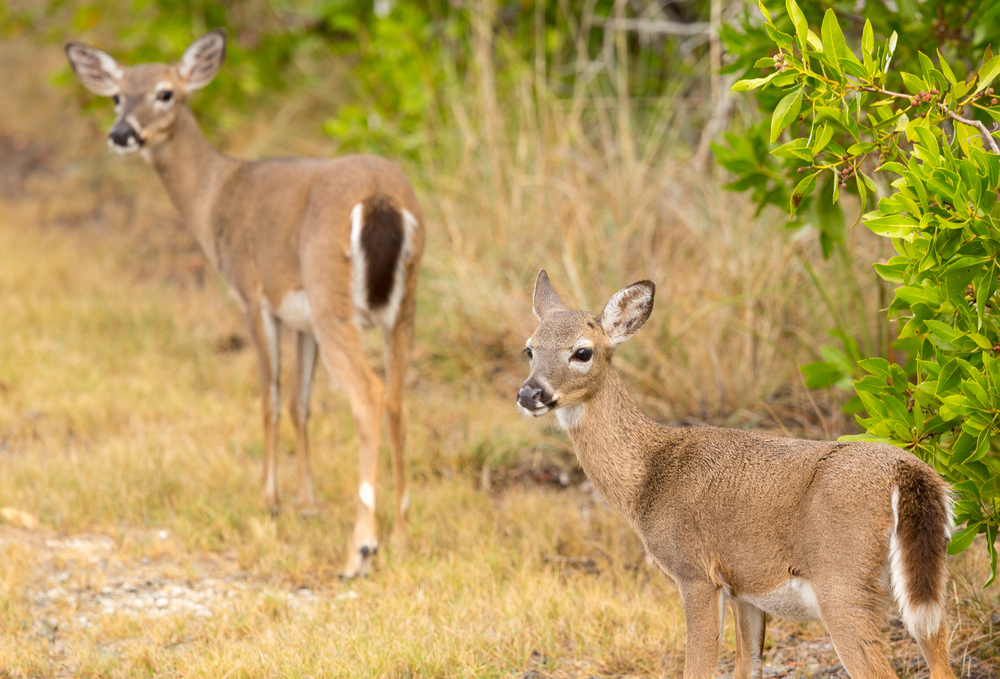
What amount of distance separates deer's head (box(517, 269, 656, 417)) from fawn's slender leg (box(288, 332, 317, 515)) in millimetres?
2393

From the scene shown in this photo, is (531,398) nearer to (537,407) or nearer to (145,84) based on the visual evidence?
(537,407)

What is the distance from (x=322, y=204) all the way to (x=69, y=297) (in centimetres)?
431

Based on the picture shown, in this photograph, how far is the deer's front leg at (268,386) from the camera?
18.1 ft

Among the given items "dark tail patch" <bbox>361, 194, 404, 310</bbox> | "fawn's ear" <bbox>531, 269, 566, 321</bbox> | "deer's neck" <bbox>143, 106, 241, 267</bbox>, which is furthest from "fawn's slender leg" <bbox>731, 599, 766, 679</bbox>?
"deer's neck" <bbox>143, 106, 241, 267</bbox>

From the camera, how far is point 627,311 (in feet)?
11.9

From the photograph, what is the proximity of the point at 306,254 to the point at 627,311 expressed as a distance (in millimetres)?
2059

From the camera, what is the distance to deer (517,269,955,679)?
282cm

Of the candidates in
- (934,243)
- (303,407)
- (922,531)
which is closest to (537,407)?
(922,531)

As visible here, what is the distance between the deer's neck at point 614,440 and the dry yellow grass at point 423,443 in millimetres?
781

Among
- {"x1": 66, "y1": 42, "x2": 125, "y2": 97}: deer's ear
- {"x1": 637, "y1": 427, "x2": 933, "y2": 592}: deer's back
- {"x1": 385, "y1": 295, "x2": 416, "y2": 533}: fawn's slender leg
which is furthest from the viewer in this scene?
{"x1": 66, "y1": 42, "x2": 125, "y2": 97}: deer's ear

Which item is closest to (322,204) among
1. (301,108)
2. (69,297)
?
(69,297)

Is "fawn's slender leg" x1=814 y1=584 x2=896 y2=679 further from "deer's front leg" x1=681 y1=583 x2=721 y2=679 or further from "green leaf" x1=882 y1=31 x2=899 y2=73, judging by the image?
"green leaf" x1=882 y1=31 x2=899 y2=73

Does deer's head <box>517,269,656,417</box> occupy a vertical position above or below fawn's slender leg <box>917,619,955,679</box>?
above

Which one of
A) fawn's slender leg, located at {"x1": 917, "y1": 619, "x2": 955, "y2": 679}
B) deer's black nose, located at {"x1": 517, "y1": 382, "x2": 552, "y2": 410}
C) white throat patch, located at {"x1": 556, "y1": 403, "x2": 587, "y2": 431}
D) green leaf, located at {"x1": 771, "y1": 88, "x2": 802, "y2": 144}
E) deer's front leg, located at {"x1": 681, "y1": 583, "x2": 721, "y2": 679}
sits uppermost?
green leaf, located at {"x1": 771, "y1": 88, "x2": 802, "y2": 144}
